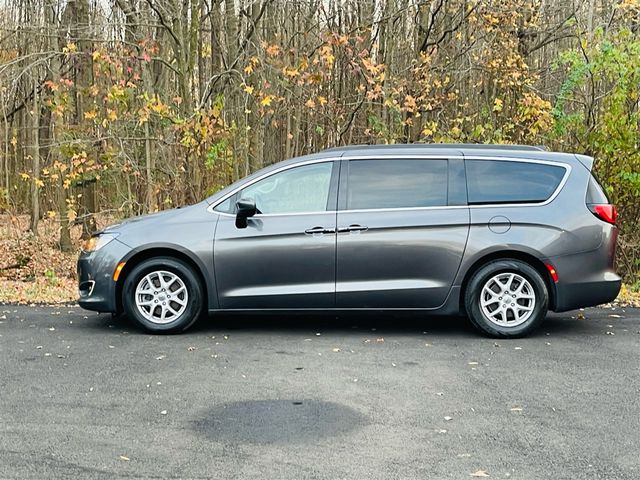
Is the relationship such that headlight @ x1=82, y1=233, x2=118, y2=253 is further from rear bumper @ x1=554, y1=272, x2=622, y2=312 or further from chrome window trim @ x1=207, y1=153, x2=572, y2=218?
rear bumper @ x1=554, y1=272, x2=622, y2=312

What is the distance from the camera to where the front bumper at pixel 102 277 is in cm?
818

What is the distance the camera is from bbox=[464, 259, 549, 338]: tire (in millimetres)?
7965

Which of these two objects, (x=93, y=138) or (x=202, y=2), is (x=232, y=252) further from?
(x=202, y=2)

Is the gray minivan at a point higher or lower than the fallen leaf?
higher

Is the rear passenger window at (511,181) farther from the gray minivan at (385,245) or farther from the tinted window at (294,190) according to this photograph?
the tinted window at (294,190)

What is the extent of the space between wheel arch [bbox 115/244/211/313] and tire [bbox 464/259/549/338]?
257cm

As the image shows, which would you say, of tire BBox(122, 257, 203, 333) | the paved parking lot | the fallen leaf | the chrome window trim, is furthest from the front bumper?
the fallen leaf

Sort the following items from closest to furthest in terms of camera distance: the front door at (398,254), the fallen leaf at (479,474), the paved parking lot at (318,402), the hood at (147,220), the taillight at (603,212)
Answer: the fallen leaf at (479,474), the paved parking lot at (318,402), the front door at (398,254), the taillight at (603,212), the hood at (147,220)

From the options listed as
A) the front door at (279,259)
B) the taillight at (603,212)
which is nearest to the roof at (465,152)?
the taillight at (603,212)

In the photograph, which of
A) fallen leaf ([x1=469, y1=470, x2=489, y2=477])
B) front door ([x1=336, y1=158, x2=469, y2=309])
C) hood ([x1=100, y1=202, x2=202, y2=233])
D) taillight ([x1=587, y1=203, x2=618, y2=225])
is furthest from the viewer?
hood ([x1=100, y1=202, x2=202, y2=233])

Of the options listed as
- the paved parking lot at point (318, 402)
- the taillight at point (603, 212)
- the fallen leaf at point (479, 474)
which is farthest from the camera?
the taillight at point (603, 212)

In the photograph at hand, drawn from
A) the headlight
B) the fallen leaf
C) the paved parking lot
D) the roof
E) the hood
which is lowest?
the paved parking lot

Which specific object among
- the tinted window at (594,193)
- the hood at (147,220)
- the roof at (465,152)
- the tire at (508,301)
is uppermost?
the roof at (465,152)

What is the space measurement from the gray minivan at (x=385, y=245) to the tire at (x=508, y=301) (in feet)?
0.04
